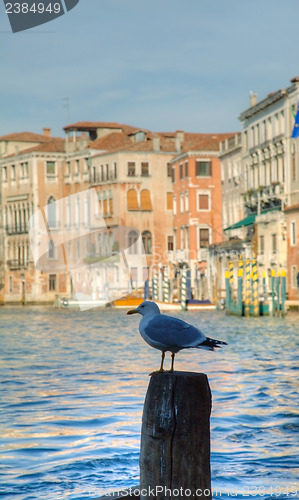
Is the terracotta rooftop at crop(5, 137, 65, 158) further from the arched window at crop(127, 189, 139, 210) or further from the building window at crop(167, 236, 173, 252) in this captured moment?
the building window at crop(167, 236, 173, 252)

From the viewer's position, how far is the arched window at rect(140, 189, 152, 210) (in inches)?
2470

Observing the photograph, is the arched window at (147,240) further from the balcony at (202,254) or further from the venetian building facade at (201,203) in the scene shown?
the balcony at (202,254)

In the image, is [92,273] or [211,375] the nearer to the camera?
[211,375]

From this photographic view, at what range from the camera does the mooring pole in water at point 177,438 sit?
3953 millimetres

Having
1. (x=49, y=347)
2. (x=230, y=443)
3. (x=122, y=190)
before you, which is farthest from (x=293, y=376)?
(x=122, y=190)

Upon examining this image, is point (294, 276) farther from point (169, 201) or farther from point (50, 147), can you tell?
point (50, 147)

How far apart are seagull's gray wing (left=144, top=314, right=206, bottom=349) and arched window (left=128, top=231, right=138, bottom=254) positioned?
57830 millimetres

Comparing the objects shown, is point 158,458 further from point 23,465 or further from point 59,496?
point 23,465

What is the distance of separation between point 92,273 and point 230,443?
56.5 meters

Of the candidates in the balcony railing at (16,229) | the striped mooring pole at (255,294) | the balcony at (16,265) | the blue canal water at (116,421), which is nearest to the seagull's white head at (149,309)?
the blue canal water at (116,421)

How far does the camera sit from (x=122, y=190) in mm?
63000

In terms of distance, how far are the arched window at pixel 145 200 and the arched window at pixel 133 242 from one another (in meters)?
1.80

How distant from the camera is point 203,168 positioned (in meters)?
56.3

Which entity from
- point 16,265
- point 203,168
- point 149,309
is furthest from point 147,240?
point 149,309
